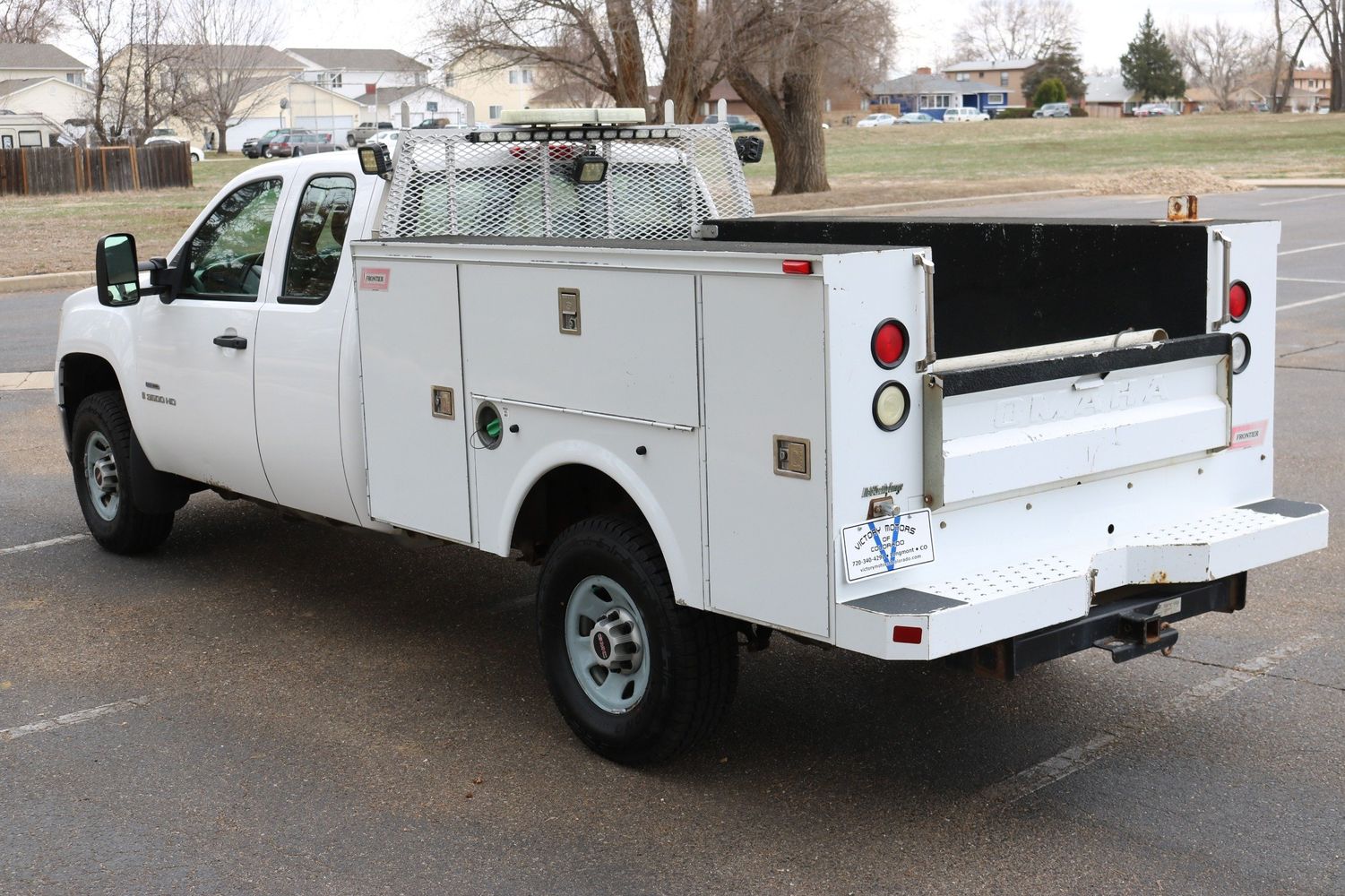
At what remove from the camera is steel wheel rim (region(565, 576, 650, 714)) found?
477 cm

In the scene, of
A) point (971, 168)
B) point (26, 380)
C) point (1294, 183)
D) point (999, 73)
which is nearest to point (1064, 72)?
point (999, 73)

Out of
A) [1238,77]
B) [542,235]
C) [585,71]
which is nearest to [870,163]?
[585,71]

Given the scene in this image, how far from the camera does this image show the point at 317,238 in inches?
242

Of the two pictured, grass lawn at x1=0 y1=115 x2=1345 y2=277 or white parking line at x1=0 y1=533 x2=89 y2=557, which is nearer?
white parking line at x1=0 y1=533 x2=89 y2=557

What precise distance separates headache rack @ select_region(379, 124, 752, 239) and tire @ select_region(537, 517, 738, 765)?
5.61 ft

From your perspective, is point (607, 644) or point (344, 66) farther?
point (344, 66)

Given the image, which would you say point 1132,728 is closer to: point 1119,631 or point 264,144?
point 1119,631

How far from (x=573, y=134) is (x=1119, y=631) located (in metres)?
3.24

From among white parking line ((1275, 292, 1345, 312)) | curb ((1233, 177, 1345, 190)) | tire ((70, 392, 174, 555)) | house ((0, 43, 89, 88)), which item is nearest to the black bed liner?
tire ((70, 392, 174, 555))

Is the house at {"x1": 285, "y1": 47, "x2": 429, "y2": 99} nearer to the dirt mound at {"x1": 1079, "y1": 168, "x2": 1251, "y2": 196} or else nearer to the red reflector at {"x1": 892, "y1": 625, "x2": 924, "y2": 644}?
the dirt mound at {"x1": 1079, "y1": 168, "x2": 1251, "y2": 196}

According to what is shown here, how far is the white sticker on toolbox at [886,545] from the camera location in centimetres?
399

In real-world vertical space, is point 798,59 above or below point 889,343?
above

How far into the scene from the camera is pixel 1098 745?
4.98 meters

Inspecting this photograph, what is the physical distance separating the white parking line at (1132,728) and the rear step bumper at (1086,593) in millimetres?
537
